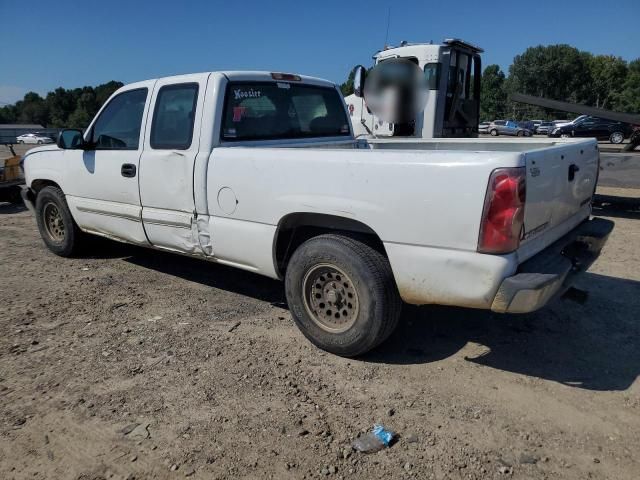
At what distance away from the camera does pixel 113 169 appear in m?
4.76

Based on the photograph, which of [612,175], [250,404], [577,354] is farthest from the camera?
[612,175]

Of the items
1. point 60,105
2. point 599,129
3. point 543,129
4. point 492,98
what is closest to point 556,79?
point 492,98

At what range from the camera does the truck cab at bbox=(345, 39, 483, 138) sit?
9.15 meters

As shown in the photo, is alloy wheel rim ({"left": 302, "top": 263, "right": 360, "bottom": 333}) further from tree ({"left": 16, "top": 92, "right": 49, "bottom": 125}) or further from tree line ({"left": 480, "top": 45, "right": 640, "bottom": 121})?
tree ({"left": 16, "top": 92, "right": 49, "bottom": 125})

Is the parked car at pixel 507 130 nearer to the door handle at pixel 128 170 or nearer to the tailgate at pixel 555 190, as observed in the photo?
the tailgate at pixel 555 190

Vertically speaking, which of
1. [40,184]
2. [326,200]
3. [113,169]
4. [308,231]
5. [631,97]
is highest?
[631,97]

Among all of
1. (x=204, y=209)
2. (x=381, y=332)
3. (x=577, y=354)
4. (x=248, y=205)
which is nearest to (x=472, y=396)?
(x=381, y=332)

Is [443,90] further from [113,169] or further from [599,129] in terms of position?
[599,129]

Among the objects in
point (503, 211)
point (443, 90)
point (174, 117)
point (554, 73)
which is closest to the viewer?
point (503, 211)

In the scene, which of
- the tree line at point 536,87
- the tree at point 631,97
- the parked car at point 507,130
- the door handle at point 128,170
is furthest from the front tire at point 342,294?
the tree line at point 536,87

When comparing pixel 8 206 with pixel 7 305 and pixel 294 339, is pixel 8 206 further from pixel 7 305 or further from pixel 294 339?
pixel 294 339

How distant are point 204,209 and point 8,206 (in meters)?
8.25

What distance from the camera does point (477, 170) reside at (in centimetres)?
268

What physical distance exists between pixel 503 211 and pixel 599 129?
118 feet
